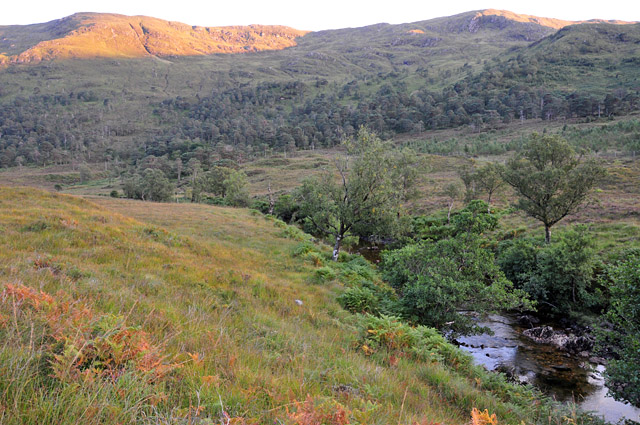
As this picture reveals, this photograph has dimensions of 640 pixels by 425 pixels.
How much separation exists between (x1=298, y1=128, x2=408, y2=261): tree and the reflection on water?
9.01 meters

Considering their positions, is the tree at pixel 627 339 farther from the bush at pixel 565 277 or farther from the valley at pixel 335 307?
the bush at pixel 565 277

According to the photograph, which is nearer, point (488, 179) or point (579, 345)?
point (579, 345)

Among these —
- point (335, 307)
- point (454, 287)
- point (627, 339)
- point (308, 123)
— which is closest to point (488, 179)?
point (454, 287)

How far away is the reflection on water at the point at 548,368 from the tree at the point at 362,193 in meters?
9.01

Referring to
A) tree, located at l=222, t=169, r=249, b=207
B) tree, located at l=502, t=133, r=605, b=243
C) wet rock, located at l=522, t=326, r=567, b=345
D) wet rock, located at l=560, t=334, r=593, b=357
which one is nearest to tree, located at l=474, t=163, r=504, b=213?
tree, located at l=502, t=133, r=605, b=243

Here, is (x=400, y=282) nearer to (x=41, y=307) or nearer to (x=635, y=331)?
(x=635, y=331)

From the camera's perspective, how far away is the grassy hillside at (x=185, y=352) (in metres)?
2.57

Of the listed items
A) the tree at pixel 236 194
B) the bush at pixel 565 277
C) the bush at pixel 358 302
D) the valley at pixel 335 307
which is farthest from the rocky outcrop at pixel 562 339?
the tree at pixel 236 194

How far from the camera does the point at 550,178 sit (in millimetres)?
23156

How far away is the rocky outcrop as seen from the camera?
15.8 m

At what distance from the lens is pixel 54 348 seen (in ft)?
9.60

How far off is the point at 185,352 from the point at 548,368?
55.5 ft

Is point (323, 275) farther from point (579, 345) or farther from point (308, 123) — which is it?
point (308, 123)

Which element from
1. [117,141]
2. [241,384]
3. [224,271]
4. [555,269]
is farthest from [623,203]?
[117,141]
